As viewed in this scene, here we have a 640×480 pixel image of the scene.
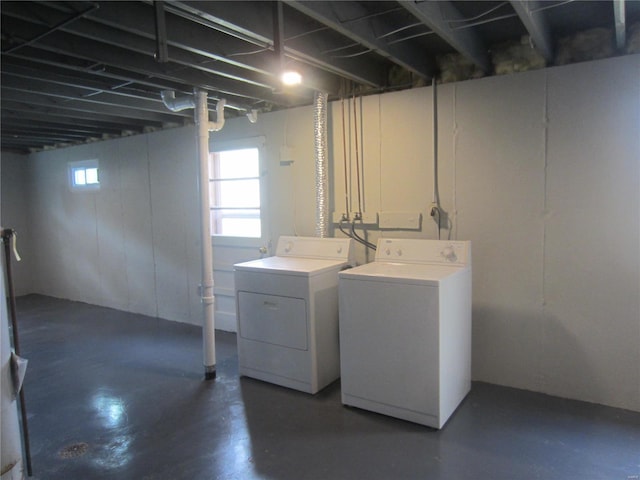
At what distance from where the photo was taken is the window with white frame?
414 cm

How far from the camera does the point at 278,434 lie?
2.46m

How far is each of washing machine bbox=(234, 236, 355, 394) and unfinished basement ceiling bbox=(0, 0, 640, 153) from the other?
1248 millimetres

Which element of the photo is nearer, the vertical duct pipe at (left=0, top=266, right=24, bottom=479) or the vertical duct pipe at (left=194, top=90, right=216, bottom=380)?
the vertical duct pipe at (left=0, top=266, right=24, bottom=479)

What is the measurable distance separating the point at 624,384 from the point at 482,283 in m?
1.00

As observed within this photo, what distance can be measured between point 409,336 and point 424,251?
713 millimetres

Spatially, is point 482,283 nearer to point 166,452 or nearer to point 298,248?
point 298,248

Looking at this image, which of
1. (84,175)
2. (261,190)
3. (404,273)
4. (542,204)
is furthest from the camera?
(84,175)

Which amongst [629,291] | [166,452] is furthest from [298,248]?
[629,291]

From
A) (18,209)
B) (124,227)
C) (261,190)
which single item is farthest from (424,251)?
(18,209)

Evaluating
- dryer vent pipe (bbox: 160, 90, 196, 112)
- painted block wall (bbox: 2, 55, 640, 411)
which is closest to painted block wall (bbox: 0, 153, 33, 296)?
Answer: dryer vent pipe (bbox: 160, 90, 196, 112)

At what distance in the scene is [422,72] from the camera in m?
3.00

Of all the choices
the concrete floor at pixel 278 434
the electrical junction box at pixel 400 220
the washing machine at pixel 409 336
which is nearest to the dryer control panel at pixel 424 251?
the washing machine at pixel 409 336

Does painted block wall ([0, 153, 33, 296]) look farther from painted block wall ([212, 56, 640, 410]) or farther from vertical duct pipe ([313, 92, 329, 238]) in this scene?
painted block wall ([212, 56, 640, 410])

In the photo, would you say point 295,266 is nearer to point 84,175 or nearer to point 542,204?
point 542,204
